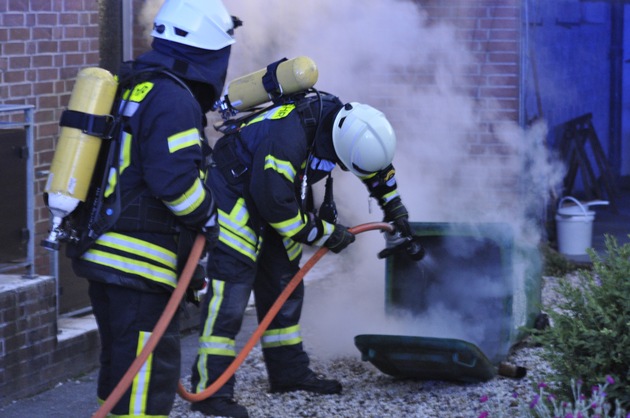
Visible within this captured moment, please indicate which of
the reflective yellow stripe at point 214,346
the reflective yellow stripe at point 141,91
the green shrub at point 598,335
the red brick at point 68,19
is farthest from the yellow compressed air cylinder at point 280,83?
the green shrub at point 598,335

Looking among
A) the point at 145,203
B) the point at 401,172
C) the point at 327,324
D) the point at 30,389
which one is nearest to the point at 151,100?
the point at 145,203

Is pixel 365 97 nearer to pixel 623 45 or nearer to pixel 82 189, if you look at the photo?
pixel 623 45

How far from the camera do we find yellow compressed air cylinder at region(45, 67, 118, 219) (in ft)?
13.0

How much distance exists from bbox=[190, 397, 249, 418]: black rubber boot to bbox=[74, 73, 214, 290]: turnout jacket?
46.6 inches

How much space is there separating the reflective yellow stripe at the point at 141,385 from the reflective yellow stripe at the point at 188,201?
0.48 m

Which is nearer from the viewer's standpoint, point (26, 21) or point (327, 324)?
point (26, 21)

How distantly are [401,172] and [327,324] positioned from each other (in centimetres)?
141

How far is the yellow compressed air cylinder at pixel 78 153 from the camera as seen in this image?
3959 mm

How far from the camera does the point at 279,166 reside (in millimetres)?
5043

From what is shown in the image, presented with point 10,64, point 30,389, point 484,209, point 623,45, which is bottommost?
point 30,389

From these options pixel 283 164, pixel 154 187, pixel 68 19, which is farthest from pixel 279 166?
pixel 68 19

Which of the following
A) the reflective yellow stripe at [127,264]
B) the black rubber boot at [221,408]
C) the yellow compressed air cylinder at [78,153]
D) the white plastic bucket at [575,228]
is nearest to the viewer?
the yellow compressed air cylinder at [78,153]

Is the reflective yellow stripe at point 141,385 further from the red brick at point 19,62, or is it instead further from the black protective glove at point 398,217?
the red brick at point 19,62

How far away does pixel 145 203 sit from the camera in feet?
13.5
